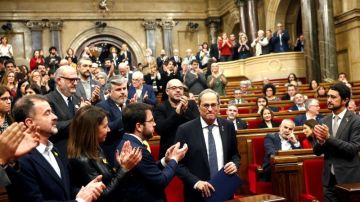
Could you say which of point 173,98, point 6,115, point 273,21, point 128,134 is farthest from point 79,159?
point 273,21

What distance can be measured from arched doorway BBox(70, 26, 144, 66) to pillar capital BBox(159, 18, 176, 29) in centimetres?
A: 121

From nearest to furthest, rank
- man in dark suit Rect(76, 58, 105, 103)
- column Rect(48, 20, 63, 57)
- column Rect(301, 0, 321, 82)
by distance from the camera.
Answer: man in dark suit Rect(76, 58, 105, 103) → column Rect(301, 0, 321, 82) → column Rect(48, 20, 63, 57)

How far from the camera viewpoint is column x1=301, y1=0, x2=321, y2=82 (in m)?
12.1

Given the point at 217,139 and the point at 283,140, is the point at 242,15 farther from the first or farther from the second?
the point at 217,139

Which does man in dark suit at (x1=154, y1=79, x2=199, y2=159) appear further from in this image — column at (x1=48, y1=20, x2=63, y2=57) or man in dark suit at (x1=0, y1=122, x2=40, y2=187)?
column at (x1=48, y1=20, x2=63, y2=57)

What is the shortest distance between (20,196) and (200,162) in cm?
163

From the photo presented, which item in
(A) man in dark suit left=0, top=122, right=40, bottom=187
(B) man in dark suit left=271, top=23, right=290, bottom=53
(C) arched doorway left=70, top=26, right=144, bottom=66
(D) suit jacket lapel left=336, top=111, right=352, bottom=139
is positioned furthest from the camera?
(C) arched doorway left=70, top=26, right=144, bottom=66

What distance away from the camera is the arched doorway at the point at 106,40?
58.7 ft

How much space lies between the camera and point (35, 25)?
56.8 feet

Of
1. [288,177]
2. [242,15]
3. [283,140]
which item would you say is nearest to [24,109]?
[288,177]

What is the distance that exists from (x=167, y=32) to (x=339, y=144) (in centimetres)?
1548

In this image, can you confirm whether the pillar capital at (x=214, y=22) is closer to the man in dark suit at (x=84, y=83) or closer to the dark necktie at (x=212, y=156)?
the man in dark suit at (x=84, y=83)

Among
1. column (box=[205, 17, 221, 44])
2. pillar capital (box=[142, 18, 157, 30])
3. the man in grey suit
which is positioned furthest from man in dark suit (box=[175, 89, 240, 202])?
column (box=[205, 17, 221, 44])

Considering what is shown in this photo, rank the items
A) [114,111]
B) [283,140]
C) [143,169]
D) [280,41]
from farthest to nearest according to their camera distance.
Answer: [280,41] < [283,140] < [114,111] < [143,169]
